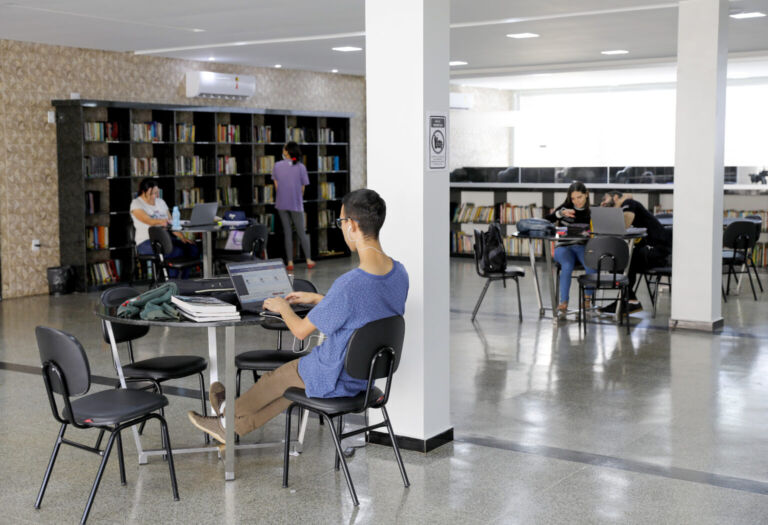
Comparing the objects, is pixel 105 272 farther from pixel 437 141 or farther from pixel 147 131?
pixel 437 141

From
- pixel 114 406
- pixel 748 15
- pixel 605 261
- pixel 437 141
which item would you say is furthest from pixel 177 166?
pixel 114 406

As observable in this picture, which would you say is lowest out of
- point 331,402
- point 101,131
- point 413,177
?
point 331,402

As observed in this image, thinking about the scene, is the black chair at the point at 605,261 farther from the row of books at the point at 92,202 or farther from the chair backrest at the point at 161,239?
the row of books at the point at 92,202

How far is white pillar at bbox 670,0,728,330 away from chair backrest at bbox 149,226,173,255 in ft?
16.4

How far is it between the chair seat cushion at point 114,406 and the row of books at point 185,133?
8339 mm

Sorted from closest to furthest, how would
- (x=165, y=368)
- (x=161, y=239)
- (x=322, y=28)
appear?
(x=165, y=368), (x=161, y=239), (x=322, y=28)

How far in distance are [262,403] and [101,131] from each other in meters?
7.48

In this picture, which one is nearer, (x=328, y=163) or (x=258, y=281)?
(x=258, y=281)

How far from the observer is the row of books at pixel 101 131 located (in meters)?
10.9

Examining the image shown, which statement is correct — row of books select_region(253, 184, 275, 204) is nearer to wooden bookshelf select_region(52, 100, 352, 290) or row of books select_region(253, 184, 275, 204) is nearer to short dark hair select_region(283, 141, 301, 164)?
wooden bookshelf select_region(52, 100, 352, 290)

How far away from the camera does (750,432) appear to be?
5.21m

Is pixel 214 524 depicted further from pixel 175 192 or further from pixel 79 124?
pixel 175 192

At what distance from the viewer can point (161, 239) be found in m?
9.63

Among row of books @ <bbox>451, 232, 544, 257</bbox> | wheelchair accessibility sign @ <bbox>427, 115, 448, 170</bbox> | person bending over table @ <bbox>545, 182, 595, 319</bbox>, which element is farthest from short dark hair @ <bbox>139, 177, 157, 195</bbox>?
wheelchair accessibility sign @ <bbox>427, 115, 448, 170</bbox>
